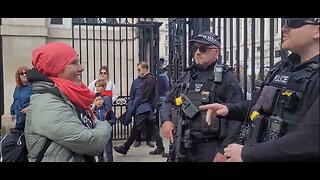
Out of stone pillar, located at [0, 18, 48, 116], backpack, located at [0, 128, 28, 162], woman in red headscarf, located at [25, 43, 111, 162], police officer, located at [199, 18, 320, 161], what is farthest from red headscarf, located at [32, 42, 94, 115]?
stone pillar, located at [0, 18, 48, 116]

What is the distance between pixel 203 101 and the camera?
325 cm

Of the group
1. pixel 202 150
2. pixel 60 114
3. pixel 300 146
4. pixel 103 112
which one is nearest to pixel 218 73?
pixel 202 150

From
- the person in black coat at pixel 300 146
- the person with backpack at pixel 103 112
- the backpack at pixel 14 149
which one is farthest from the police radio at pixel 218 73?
the person with backpack at pixel 103 112

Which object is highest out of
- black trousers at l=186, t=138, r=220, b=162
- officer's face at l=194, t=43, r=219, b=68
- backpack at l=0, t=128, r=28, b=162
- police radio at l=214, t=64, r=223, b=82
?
officer's face at l=194, t=43, r=219, b=68

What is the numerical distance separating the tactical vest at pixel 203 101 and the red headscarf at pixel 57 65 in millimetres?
1250

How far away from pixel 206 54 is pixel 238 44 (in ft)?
1.44

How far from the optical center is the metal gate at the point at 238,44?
334 cm

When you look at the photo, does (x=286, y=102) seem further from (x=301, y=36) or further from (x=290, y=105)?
(x=301, y=36)

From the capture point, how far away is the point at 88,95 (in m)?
2.48

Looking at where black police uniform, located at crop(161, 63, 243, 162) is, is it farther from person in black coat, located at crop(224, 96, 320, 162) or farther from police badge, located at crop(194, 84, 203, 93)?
person in black coat, located at crop(224, 96, 320, 162)

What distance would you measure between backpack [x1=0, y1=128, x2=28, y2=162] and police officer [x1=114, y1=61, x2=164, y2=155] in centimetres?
410

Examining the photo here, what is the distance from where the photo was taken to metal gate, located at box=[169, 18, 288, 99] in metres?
3.34
